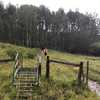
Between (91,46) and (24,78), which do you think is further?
(91,46)

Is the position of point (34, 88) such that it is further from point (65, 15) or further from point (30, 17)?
point (65, 15)

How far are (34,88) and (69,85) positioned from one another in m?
2.20

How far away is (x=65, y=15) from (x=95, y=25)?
11107 mm

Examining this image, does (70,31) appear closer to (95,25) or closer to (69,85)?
(95,25)

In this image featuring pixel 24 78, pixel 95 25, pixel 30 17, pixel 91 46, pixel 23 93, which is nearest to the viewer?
pixel 23 93

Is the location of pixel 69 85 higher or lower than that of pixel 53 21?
lower

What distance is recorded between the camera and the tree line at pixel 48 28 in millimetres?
56500

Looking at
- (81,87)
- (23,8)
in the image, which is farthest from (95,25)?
(81,87)

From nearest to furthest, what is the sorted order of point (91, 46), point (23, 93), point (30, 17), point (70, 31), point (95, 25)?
point (23, 93) → point (30, 17) → point (91, 46) → point (70, 31) → point (95, 25)

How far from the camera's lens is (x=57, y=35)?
6494cm

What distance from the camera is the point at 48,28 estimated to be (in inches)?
2675

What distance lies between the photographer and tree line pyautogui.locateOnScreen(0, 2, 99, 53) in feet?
185

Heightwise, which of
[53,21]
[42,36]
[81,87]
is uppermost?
[53,21]

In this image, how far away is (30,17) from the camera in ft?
182
